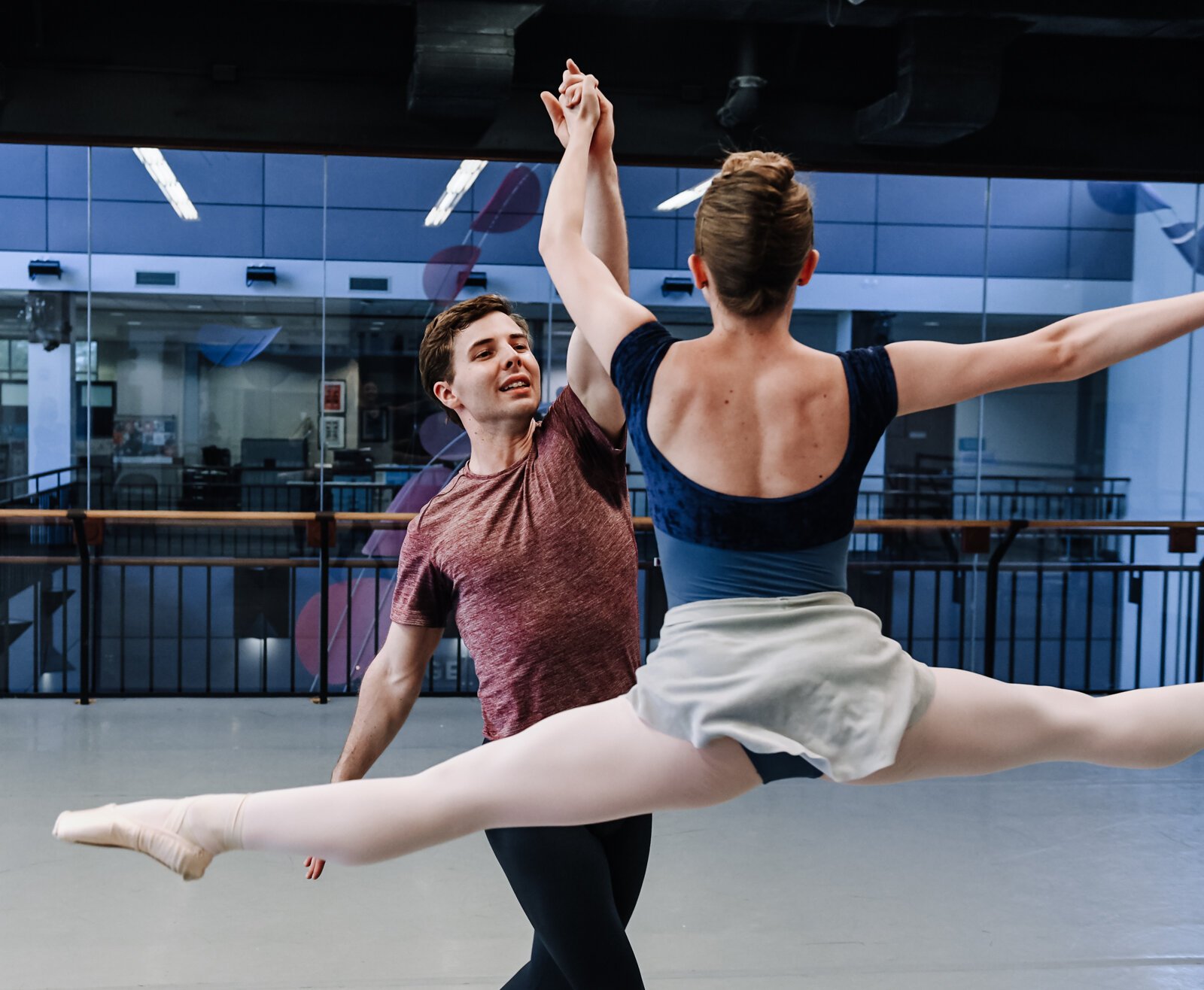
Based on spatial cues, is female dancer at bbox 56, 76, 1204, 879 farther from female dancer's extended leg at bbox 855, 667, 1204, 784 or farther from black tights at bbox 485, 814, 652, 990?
→ black tights at bbox 485, 814, 652, 990

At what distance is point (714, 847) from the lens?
339 centimetres

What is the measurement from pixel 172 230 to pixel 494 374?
5826 millimetres

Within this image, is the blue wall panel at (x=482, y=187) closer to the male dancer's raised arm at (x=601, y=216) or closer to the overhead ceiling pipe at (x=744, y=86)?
the overhead ceiling pipe at (x=744, y=86)

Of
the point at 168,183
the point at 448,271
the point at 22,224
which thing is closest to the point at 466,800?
the point at 448,271

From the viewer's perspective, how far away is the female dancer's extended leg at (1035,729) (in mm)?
1288

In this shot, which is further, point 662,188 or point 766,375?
point 662,188

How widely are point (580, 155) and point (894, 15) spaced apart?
11.7 ft

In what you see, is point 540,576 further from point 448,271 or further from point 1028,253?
point 1028,253

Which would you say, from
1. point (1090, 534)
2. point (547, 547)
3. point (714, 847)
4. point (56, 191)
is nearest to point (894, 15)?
point (714, 847)

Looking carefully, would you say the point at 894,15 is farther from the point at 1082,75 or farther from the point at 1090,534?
the point at 1090,534

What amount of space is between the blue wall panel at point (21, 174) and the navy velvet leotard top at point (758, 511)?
6574 mm

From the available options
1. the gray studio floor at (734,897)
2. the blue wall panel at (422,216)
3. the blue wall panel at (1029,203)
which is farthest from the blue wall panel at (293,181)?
the blue wall panel at (1029,203)

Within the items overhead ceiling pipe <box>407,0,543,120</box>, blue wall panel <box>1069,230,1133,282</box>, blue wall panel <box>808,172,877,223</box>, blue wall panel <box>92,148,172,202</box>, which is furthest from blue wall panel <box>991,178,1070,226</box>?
blue wall panel <box>92,148,172,202</box>

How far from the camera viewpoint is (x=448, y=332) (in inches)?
66.7
